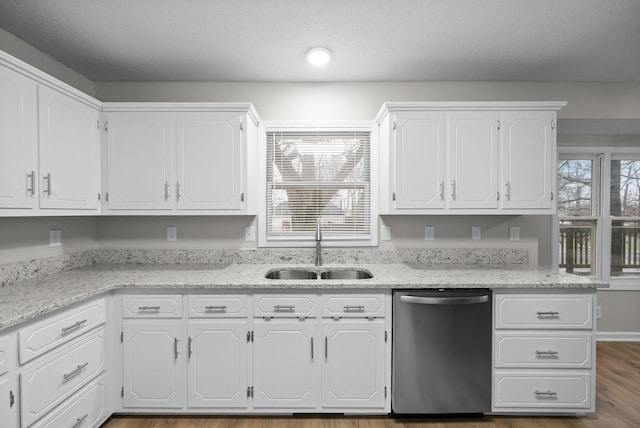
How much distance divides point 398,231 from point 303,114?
4.24 feet

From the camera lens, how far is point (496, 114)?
95.5 inches

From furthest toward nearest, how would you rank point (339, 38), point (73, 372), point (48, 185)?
point (339, 38)
point (48, 185)
point (73, 372)

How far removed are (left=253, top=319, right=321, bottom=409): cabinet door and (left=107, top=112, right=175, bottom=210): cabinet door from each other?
128 cm

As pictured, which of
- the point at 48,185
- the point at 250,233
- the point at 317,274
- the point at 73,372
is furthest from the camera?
the point at 250,233

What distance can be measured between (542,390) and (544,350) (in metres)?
0.26

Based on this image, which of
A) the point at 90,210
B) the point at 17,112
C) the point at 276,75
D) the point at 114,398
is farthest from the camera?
the point at 276,75

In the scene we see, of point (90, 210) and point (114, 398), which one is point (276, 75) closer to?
point (90, 210)

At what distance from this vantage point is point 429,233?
9.28ft

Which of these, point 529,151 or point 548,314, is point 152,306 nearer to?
point 548,314

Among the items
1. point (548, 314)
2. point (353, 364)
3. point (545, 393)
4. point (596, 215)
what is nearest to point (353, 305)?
point (353, 364)

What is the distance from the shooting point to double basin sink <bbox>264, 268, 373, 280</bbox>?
8.72 ft

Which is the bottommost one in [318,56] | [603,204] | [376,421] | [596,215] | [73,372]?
[376,421]

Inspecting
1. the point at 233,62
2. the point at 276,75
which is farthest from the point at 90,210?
the point at 276,75

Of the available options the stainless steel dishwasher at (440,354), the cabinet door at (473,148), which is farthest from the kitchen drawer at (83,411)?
the cabinet door at (473,148)
